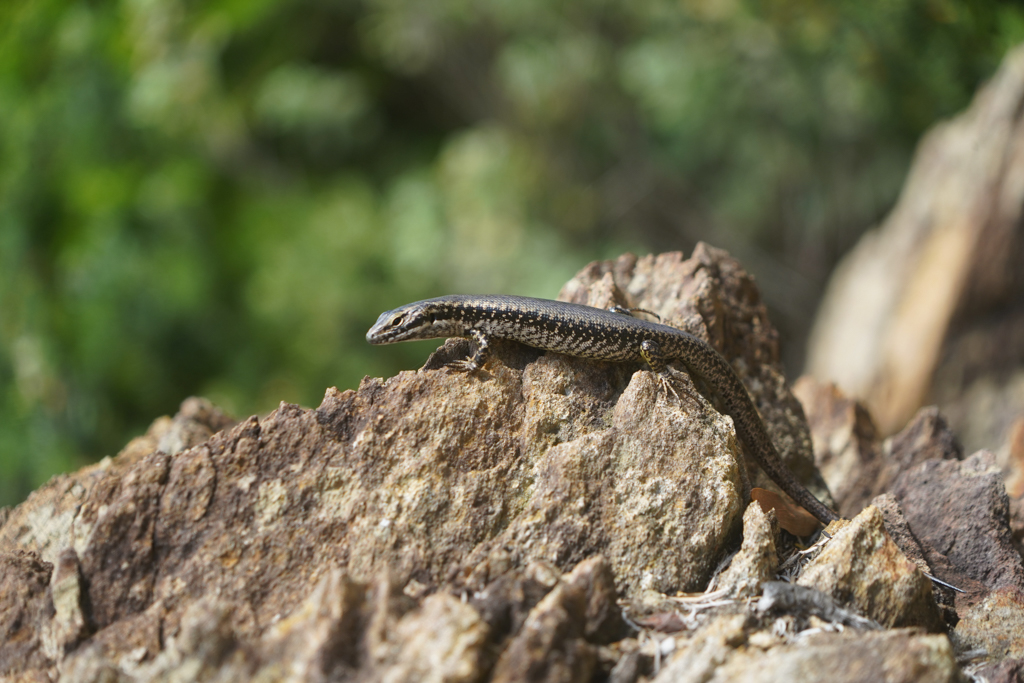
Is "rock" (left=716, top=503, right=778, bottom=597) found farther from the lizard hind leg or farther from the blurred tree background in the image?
the blurred tree background

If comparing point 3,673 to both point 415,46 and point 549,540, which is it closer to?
point 549,540

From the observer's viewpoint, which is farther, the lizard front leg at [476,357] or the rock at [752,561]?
the lizard front leg at [476,357]

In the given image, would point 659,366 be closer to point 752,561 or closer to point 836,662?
point 752,561

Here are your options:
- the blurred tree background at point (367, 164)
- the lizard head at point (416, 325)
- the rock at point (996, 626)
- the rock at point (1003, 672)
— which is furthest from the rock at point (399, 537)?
the blurred tree background at point (367, 164)

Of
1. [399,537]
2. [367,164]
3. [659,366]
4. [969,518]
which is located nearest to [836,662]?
[399,537]

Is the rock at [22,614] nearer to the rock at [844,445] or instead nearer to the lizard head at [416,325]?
the lizard head at [416,325]

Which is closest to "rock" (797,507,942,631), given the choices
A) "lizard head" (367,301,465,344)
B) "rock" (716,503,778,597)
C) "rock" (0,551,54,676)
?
"rock" (716,503,778,597)
